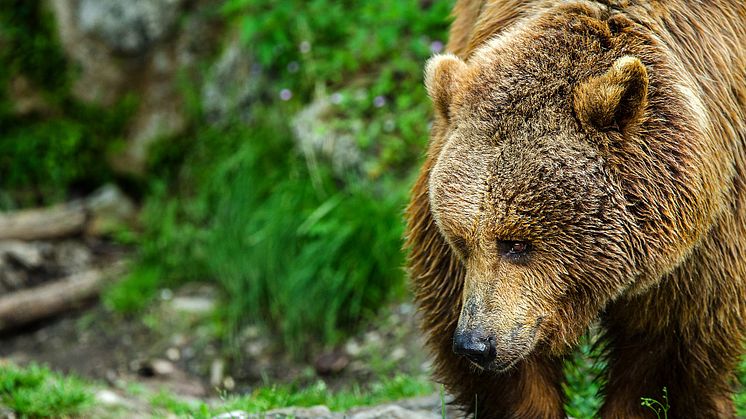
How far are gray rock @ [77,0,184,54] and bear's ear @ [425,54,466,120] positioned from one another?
18.9 feet

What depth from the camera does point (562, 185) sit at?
3100 mm

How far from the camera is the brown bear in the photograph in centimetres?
312

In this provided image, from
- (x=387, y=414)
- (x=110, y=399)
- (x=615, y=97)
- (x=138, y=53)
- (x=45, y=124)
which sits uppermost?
(x=615, y=97)

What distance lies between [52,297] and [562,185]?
5.93m

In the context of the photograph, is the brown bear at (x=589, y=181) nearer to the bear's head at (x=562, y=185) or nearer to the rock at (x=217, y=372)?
the bear's head at (x=562, y=185)

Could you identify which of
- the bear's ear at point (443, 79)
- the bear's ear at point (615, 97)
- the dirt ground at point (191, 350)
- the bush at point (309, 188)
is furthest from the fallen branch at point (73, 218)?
the bear's ear at point (615, 97)

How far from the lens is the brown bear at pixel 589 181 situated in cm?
312

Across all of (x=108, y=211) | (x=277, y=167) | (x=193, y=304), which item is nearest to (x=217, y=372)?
(x=193, y=304)

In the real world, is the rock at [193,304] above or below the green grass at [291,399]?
below

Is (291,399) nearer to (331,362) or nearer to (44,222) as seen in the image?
(331,362)

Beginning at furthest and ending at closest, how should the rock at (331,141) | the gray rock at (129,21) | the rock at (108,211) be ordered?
the rock at (108,211), the gray rock at (129,21), the rock at (331,141)

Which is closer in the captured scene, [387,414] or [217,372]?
[387,414]

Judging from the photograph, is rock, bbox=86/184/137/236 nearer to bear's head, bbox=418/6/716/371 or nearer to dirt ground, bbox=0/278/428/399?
dirt ground, bbox=0/278/428/399

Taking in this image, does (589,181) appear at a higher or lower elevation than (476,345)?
higher
